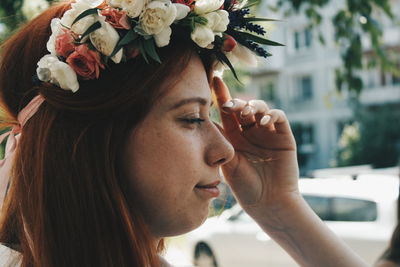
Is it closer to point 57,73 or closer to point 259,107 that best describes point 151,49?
point 57,73

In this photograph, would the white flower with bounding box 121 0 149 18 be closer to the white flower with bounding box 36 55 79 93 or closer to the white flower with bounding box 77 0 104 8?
the white flower with bounding box 77 0 104 8

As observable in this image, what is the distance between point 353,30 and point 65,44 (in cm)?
343

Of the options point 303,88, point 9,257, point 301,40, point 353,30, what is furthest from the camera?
point 303,88

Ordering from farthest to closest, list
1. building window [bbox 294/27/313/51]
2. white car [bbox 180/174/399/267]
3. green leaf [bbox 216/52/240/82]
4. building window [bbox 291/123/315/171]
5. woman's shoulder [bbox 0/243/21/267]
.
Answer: building window [bbox 294/27/313/51] → building window [bbox 291/123/315/171] → white car [bbox 180/174/399/267] → green leaf [bbox 216/52/240/82] → woman's shoulder [bbox 0/243/21/267]

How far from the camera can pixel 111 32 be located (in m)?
1.29

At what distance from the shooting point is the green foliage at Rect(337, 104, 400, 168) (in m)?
21.2

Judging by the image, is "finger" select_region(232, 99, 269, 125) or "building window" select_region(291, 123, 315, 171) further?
"building window" select_region(291, 123, 315, 171)

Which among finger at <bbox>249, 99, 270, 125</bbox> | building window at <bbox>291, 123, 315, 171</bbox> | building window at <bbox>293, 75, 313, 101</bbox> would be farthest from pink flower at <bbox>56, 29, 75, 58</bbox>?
building window at <bbox>293, 75, 313, 101</bbox>

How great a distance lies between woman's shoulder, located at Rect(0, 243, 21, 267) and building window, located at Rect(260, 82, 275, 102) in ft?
89.2

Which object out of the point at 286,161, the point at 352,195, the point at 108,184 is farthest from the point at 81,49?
the point at 352,195

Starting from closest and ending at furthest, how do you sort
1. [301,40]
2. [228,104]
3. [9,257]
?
[9,257], [228,104], [301,40]

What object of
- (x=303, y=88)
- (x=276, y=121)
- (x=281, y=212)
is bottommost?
(x=303, y=88)

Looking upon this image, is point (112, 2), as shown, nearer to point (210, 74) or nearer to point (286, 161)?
point (210, 74)

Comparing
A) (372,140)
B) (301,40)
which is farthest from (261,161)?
(301,40)
